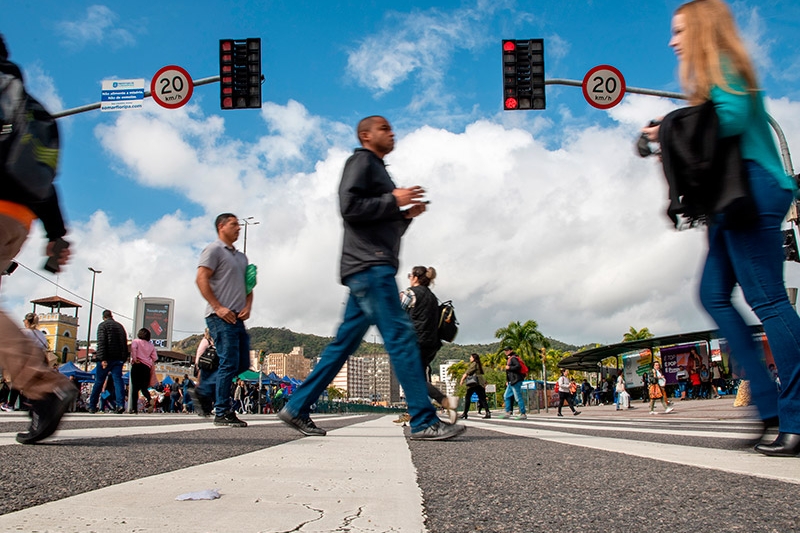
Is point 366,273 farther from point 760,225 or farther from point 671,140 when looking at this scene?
point 760,225

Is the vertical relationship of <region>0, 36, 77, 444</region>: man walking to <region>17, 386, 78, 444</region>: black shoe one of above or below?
above

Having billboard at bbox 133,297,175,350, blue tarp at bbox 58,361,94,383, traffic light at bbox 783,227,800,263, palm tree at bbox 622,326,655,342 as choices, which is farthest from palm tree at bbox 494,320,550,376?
traffic light at bbox 783,227,800,263

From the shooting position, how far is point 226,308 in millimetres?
5789

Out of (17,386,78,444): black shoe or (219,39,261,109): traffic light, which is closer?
(17,386,78,444): black shoe

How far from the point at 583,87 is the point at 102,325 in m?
9.75

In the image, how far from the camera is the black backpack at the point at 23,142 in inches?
95.7

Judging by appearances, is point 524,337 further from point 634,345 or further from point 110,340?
point 110,340

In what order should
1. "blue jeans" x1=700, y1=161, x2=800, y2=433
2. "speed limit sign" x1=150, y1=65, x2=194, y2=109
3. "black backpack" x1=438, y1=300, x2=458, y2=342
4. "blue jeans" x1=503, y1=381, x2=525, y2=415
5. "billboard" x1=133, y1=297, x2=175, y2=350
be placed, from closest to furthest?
"blue jeans" x1=700, y1=161, x2=800, y2=433, "black backpack" x1=438, y1=300, x2=458, y2=342, "speed limit sign" x1=150, y1=65, x2=194, y2=109, "blue jeans" x1=503, y1=381, x2=525, y2=415, "billboard" x1=133, y1=297, x2=175, y2=350

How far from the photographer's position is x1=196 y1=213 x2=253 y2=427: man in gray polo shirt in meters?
5.75

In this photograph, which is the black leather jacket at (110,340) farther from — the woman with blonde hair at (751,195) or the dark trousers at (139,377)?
the woman with blonde hair at (751,195)

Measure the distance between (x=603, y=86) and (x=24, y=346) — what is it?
10.9 m

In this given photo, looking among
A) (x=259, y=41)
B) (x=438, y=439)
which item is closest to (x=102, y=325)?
(x=259, y=41)

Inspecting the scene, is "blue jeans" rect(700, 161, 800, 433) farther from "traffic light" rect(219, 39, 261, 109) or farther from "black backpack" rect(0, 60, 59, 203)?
"traffic light" rect(219, 39, 261, 109)

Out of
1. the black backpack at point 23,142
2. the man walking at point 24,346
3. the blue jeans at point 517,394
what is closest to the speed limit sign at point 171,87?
the blue jeans at point 517,394
